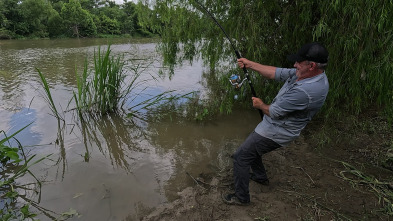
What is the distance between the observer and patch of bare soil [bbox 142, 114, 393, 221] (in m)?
2.55

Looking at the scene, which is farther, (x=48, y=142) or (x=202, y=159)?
(x=48, y=142)

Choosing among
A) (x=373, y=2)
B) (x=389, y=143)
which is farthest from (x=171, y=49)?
(x=389, y=143)

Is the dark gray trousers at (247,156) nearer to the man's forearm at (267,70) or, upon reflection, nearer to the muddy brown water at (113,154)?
the man's forearm at (267,70)

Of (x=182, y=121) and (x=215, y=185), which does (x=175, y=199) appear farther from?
(x=182, y=121)

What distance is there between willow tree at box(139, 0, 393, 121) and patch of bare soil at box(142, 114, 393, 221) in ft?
2.05

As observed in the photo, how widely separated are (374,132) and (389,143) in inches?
15.8

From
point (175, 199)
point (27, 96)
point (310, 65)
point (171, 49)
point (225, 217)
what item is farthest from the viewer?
point (27, 96)

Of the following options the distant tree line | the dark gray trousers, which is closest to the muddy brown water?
the dark gray trousers

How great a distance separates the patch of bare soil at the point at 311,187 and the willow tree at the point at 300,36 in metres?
0.63

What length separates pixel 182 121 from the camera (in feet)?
17.4

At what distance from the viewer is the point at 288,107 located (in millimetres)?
2254

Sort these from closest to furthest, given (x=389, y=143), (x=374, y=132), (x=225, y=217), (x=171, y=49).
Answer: (x=225, y=217) → (x=389, y=143) → (x=374, y=132) → (x=171, y=49)

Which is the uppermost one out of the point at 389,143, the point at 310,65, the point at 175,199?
the point at 310,65

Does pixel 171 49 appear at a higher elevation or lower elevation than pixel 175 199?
→ higher
